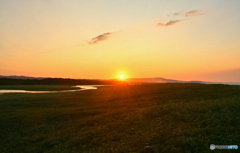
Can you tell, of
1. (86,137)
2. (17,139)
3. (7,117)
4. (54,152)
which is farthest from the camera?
(7,117)

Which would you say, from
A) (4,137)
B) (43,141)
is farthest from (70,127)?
(4,137)

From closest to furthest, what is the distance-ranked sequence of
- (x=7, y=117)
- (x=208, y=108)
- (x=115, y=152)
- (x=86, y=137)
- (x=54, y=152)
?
(x=115, y=152) → (x=54, y=152) → (x=86, y=137) → (x=208, y=108) → (x=7, y=117)

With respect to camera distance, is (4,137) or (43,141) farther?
(4,137)

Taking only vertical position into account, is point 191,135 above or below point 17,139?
above

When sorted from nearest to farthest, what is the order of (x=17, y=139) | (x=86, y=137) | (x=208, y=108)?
(x=86, y=137)
(x=17, y=139)
(x=208, y=108)

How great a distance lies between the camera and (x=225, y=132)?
34.8 ft

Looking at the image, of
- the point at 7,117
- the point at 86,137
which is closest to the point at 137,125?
the point at 86,137

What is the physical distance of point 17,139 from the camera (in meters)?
15.0

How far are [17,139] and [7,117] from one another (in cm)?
891

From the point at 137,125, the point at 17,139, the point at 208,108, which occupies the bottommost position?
the point at 17,139

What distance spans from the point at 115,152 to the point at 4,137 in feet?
41.3

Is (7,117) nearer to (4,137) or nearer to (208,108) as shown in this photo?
(4,137)

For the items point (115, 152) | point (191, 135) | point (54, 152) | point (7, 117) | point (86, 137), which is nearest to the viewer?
point (115, 152)

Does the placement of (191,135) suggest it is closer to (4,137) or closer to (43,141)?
(43,141)
